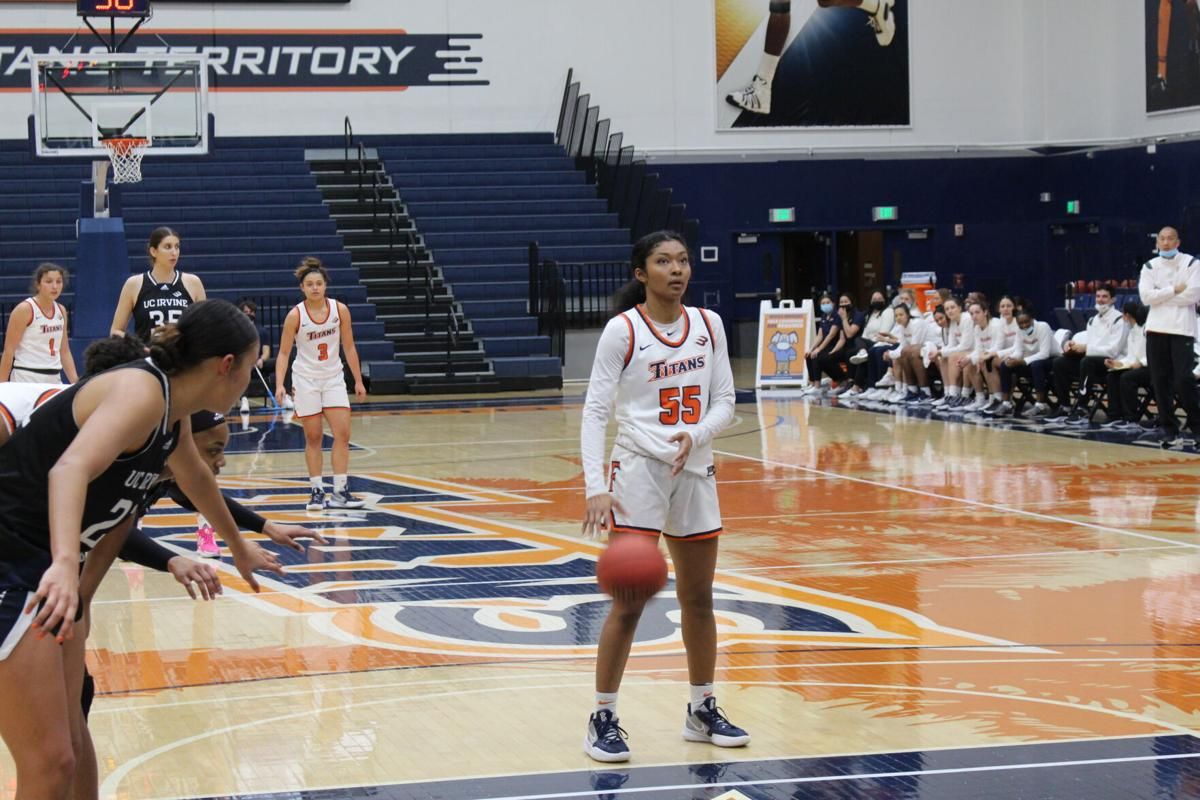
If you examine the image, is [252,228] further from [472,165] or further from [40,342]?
[40,342]

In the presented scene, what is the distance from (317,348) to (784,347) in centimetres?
1137

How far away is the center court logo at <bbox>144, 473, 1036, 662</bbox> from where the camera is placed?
273 inches

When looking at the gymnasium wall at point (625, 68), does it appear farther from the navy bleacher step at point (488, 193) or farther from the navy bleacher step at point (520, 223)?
the navy bleacher step at point (520, 223)

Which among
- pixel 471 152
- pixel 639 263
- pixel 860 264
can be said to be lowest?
pixel 639 263

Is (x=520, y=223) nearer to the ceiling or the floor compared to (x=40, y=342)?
nearer to the ceiling

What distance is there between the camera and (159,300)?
34.0ft

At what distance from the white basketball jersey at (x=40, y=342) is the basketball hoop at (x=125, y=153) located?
273 inches

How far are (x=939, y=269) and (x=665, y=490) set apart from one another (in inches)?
994

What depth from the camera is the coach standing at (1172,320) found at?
1343 cm

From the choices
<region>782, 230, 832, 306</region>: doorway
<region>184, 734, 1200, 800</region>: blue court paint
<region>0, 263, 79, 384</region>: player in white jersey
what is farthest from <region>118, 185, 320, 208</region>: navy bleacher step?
<region>184, 734, 1200, 800</region>: blue court paint

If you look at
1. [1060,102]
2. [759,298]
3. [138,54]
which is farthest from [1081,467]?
[1060,102]

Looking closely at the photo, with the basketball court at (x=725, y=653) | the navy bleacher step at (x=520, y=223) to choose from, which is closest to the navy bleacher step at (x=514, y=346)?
the navy bleacher step at (x=520, y=223)

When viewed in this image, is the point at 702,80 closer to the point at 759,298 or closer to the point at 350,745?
the point at 759,298

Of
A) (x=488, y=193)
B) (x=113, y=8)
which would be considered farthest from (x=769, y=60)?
(x=113, y=8)
